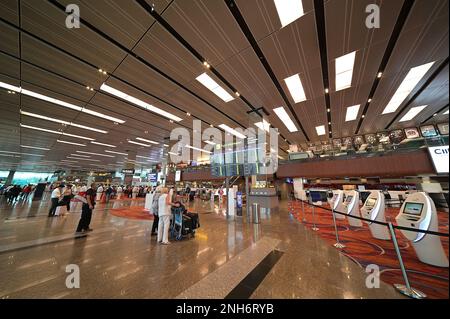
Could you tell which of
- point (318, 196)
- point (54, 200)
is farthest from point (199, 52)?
point (318, 196)

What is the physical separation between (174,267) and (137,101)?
6333mm

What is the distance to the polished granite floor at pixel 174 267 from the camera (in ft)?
7.00

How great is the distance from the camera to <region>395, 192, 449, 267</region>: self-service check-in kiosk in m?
2.63

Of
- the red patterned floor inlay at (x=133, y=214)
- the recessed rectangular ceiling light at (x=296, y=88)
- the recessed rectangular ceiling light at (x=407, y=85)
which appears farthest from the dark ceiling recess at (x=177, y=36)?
the red patterned floor inlay at (x=133, y=214)

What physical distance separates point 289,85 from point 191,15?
3638 millimetres

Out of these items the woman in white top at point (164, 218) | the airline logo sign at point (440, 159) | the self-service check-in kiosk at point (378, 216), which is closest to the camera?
the airline logo sign at point (440, 159)

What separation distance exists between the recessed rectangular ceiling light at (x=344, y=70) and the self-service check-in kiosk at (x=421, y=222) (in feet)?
12.0

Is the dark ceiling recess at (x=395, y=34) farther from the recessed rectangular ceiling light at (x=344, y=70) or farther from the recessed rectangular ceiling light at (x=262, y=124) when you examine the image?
the recessed rectangular ceiling light at (x=262, y=124)

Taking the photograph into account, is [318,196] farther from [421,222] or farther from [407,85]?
[421,222]

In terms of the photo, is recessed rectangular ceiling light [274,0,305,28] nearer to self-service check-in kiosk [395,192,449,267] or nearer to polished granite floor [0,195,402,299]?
self-service check-in kiosk [395,192,449,267]

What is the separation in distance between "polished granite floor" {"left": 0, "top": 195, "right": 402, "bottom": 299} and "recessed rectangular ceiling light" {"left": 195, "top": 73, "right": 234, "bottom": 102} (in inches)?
192
